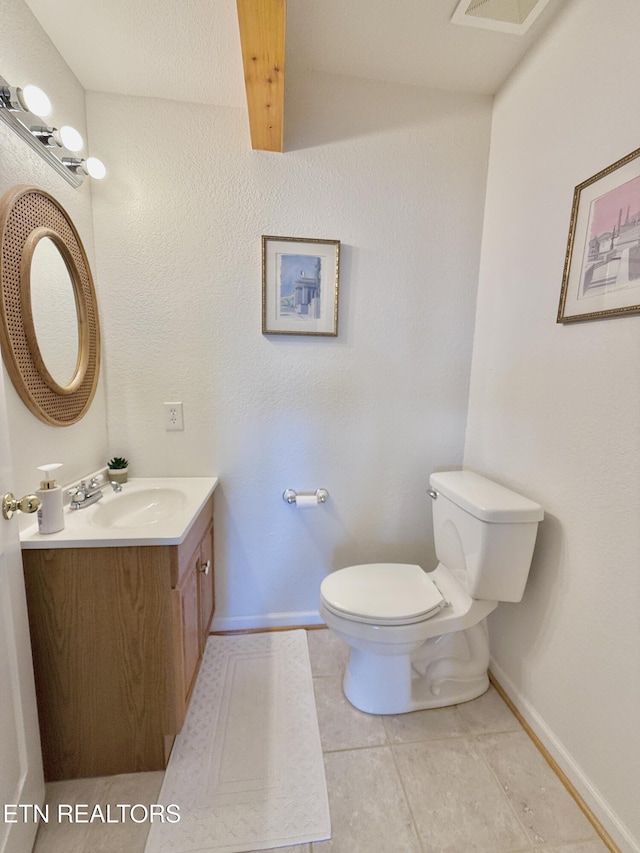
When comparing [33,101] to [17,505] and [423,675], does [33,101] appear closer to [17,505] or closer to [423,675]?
[17,505]

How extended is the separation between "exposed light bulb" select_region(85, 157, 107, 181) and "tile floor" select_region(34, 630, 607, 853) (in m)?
2.07

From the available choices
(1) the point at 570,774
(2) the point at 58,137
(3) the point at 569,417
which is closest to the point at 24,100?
(2) the point at 58,137

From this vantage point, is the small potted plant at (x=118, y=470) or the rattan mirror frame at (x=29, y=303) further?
the small potted plant at (x=118, y=470)

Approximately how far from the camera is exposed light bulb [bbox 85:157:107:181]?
1.26 metres

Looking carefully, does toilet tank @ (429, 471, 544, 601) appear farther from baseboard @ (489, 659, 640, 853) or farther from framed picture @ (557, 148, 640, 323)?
framed picture @ (557, 148, 640, 323)

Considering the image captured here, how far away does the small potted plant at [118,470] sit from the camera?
1471 millimetres

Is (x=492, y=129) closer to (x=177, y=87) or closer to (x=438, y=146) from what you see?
(x=438, y=146)

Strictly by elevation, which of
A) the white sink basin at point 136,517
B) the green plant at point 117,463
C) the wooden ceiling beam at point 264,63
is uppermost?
the wooden ceiling beam at point 264,63

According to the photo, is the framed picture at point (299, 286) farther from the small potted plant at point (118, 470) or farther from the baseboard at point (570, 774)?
the baseboard at point (570, 774)

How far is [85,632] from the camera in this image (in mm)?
1037

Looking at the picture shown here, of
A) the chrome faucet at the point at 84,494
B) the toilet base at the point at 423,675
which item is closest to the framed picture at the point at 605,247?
the toilet base at the point at 423,675

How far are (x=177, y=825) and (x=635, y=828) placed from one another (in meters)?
1.24

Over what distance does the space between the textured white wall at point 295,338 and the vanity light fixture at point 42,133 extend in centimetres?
17

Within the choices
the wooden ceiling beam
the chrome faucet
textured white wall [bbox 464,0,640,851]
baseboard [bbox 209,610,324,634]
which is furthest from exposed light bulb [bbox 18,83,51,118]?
baseboard [bbox 209,610,324,634]
